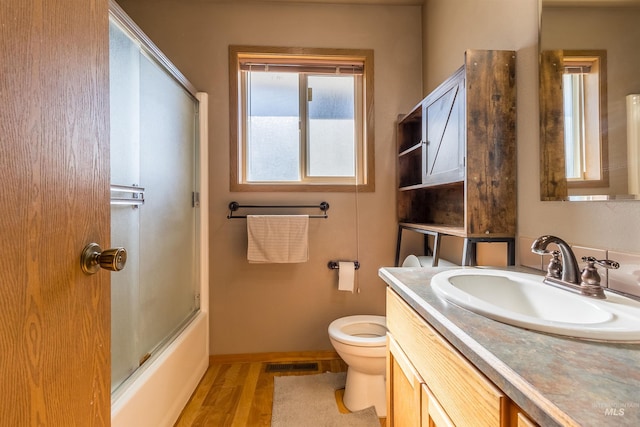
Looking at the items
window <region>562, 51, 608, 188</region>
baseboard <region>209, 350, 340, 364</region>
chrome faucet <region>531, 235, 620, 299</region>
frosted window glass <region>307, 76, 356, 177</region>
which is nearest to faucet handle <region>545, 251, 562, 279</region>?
chrome faucet <region>531, 235, 620, 299</region>

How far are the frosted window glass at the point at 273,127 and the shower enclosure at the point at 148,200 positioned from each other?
0.41 m

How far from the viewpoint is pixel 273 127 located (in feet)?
6.73

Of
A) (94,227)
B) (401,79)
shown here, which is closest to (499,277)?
(94,227)

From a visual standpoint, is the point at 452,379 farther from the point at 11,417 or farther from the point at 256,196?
the point at 256,196

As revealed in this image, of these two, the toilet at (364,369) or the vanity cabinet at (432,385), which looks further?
the toilet at (364,369)

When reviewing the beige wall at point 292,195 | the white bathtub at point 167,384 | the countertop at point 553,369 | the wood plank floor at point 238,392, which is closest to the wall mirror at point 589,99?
the countertop at point 553,369

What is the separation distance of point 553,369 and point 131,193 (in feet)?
4.46

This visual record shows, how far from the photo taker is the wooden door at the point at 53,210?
17.3 inches

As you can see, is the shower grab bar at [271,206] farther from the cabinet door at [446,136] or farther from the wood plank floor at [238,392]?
the wood plank floor at [238,392]

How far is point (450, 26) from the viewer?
164cm

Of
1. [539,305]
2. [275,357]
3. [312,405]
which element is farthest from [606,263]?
[275,357]

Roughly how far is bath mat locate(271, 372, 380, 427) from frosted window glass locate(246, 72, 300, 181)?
130cm

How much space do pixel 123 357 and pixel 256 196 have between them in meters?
1.13
